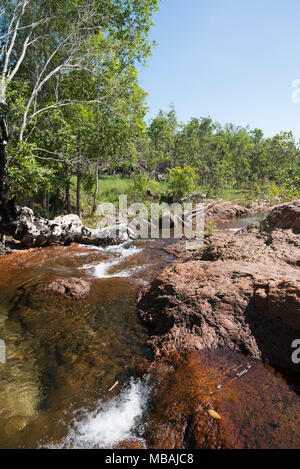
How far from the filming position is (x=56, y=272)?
673 cm

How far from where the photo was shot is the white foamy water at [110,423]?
7.39 ft

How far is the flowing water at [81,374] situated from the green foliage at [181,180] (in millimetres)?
11403

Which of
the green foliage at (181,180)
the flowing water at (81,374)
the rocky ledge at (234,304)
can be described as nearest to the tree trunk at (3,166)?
the flowing water at (81,374)

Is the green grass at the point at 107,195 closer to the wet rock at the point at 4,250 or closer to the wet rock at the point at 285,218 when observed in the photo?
the wet rock at the point at 4,250

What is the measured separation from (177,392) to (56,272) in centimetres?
518

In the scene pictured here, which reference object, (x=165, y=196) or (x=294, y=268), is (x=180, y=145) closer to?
(x=165, y=196)

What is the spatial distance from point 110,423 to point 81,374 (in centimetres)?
87

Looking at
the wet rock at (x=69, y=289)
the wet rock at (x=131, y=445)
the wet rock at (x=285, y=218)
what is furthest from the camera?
the wet rock at (x=285, y=218)

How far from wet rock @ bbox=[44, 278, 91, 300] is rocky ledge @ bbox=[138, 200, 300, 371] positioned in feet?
4.53

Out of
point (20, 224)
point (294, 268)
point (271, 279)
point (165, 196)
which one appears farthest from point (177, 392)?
point (165, 196)

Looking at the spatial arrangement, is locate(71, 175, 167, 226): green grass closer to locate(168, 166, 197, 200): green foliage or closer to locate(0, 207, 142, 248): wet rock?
locate(168, 166, 197, 200): green foliage

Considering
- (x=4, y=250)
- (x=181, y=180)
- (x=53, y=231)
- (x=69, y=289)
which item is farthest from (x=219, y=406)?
(x=181, y=180)

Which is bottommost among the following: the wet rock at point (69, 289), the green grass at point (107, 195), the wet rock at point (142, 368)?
the wet rock at point (142, 368)

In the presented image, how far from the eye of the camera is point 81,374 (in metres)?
3.13
